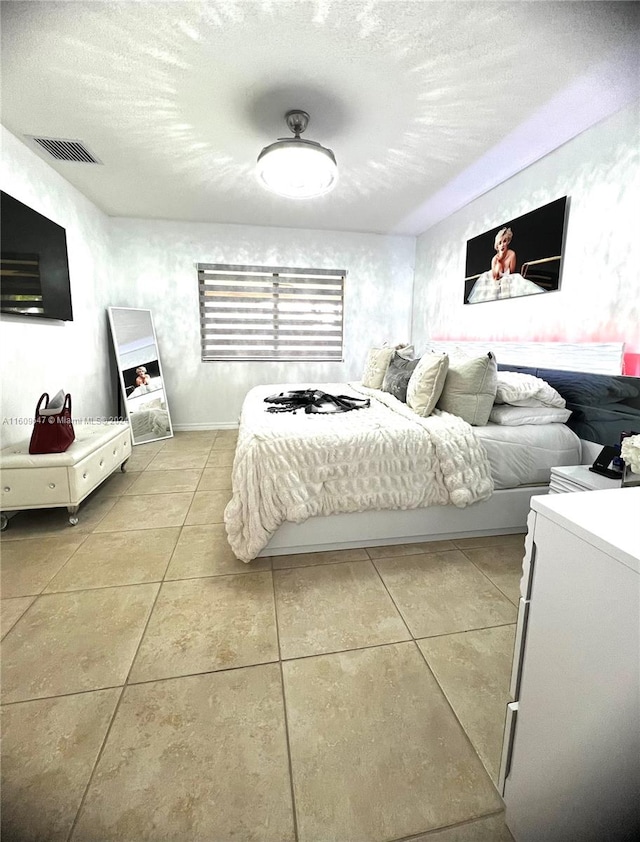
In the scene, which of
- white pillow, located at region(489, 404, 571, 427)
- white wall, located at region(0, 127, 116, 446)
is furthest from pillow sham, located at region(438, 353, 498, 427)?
white wall, located at region(0, 127, 116, 446)

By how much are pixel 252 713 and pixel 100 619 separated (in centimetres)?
83

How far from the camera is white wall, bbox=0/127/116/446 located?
2.56m

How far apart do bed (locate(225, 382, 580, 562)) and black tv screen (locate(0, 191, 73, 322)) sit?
1825 millimetres

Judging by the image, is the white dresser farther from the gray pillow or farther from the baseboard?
the baseboard

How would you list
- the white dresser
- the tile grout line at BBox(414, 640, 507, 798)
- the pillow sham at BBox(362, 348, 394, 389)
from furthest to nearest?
the pillow sham at BBox(362, 348, 394, 389) → the tile grout line at BBox(414, 640, 507, 798) → the white dresser

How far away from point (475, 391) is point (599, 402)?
2.55 feet

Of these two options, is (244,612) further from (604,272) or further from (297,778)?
(604,272)

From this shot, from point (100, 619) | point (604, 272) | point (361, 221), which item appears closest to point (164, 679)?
point (100, 619)

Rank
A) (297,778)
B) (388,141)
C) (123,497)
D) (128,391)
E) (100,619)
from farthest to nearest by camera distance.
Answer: (128,391) < (123,497) < (388,141) < (100,619) < (297,778)

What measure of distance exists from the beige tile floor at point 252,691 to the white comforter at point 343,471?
30 cm

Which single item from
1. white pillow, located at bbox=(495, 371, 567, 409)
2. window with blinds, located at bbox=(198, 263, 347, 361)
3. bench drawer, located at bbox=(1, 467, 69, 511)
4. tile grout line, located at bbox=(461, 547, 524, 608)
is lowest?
tile grout line, located at bbox=(461, 547, 524, 608)

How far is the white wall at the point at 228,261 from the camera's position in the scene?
4.42 metres

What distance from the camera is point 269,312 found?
477 cm

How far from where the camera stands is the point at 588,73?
191cm
